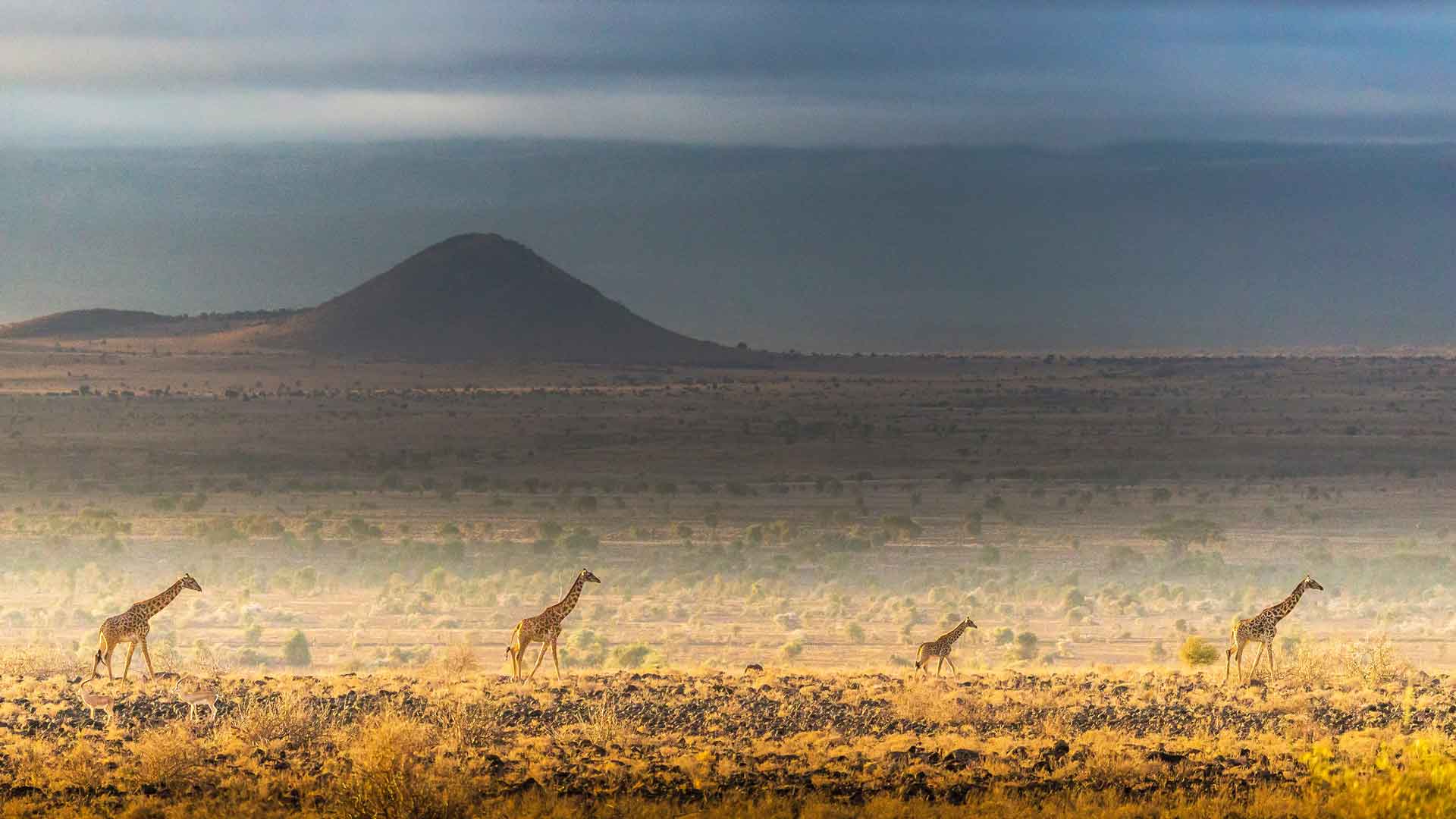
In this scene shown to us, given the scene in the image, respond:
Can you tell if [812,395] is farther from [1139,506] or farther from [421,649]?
[421,649]

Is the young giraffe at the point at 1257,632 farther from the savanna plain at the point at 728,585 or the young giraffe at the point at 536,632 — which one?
the young giraffe at the point at 536,632

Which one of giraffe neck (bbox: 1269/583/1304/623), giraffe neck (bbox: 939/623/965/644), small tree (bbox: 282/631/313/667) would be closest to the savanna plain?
small tree (bbox: 282/631/313/667)

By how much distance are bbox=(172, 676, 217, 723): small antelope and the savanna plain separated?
0.15 meters

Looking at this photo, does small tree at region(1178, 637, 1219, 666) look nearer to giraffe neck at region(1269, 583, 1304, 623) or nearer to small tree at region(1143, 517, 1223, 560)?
giraffe neck at region(1269, 583, 1304, 623)

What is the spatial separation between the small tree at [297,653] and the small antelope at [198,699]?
1322 cm

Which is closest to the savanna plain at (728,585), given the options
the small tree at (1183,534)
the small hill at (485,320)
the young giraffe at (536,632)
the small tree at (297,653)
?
the small tree at (297,653)

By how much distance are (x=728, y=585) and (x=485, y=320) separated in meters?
126

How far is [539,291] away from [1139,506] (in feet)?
380

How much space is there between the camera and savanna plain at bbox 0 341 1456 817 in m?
19.7

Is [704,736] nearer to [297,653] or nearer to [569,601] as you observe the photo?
[569,601]

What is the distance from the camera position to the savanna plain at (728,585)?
19688 mm

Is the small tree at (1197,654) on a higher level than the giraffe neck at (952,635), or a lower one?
lower

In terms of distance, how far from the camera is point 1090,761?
20.2 meters

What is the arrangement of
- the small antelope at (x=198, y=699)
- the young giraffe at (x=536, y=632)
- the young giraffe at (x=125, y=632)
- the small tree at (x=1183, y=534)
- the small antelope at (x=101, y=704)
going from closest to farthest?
the small antelope at (x=198, y=699), the small antelope at (x=101, y=704), the young giraffe at (x=125, y=632), the young giraffe at (x=536, y=632), the small tree at (x=1183, y=534)
